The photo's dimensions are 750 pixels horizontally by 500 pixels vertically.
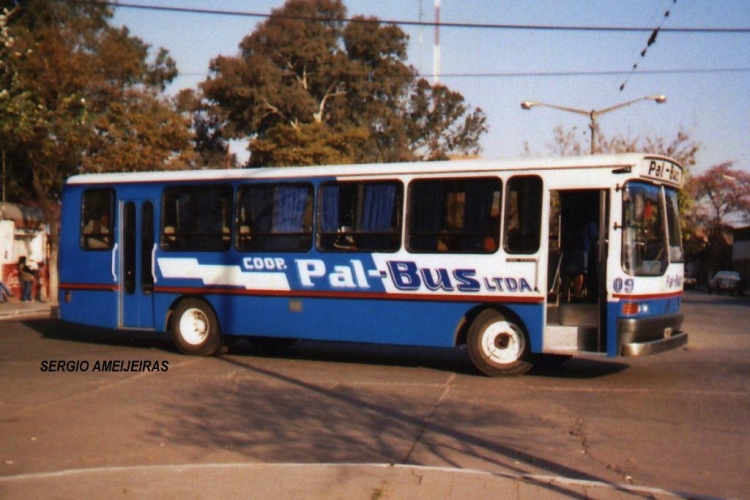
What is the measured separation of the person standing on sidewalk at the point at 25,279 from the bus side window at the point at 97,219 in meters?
15.2

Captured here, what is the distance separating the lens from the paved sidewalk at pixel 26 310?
25609mm

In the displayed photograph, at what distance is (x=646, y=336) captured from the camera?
1190 cm

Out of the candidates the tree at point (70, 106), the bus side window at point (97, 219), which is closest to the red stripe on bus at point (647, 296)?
the bus side window at point (97, 219)

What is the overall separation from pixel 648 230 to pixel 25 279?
23.6 metres

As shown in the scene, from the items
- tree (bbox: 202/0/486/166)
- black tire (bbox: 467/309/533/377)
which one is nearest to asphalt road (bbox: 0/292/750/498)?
black tire (bbox: 467/309/533/377)

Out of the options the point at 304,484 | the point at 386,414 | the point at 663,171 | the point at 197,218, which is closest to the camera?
the point at 304,484

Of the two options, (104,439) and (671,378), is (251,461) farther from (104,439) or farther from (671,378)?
(671,378)

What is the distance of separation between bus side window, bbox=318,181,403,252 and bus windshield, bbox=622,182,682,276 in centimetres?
317

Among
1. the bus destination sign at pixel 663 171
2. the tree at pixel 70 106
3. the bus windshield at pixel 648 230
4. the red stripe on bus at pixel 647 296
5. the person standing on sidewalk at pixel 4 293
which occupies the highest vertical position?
the tree at pixel 70 106

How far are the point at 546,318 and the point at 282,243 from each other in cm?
427

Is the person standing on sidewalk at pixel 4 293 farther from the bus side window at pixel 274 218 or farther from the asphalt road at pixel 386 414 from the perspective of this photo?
the bus side window at pixel 274 218

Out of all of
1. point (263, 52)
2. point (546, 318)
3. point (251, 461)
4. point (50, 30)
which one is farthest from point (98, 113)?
point (251, 461)

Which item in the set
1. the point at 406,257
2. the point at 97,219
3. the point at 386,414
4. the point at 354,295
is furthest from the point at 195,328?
the point at 386,414

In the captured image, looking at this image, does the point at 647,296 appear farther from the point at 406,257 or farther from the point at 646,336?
the point at 406,257
